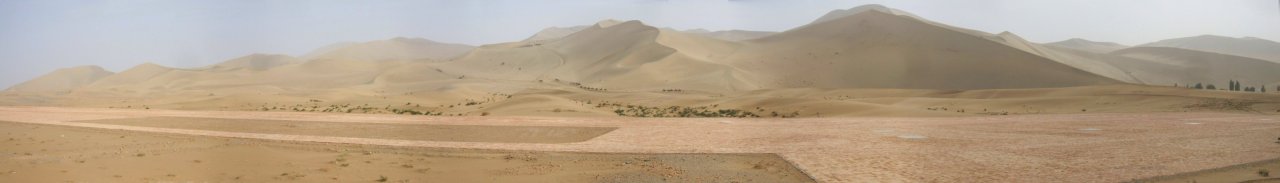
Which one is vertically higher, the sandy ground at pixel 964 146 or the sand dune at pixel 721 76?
the sand dune at pixel 721 76

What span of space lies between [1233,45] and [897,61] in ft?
289

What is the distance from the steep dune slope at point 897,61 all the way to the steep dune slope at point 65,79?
9092 cm

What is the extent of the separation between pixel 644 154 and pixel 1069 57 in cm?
8633

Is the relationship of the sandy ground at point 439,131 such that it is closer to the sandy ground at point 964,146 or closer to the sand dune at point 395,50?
the sandy ground at point 964,146

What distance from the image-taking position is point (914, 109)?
97.0ft

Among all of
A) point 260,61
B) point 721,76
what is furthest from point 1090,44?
point 260,61

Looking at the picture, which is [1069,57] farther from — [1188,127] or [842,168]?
[842,168]

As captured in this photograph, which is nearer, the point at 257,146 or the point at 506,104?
the point at 257,146

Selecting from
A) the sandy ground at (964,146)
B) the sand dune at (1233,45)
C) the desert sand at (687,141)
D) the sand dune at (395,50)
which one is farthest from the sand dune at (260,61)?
the sand dune at (1233,45)

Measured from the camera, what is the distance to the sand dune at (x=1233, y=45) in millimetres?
117000

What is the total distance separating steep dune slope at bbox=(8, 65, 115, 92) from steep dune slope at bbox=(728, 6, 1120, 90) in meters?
Answer: 90.9

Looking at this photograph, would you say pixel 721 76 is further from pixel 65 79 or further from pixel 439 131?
pixel 65 79

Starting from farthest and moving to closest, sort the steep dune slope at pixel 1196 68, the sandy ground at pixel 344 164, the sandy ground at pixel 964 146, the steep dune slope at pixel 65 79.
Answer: the steep dune slope at pixel 65 79 < the steep dune slope at pixel 1196 68 < the sandy ground at pixel 964 146 < the sandy ground at pixel 344 164

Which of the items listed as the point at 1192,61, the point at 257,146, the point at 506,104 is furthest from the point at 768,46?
the point at 257,146
